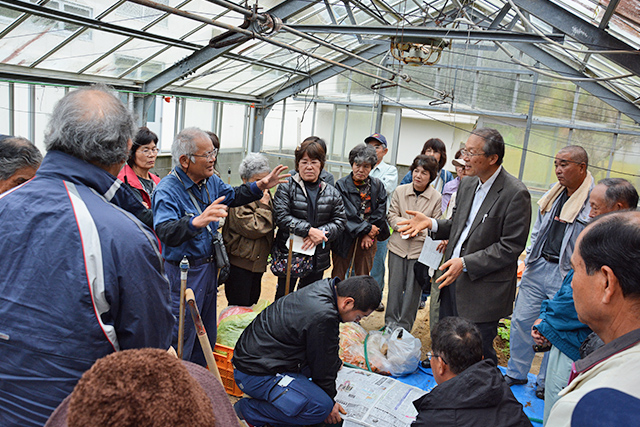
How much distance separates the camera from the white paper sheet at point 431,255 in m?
3.53

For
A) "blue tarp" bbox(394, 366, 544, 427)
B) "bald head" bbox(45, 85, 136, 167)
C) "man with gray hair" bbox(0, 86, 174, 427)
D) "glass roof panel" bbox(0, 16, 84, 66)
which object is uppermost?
"glass roof panel" bbox(0, 16, 84, 66)

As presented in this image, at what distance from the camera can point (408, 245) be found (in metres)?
4.27

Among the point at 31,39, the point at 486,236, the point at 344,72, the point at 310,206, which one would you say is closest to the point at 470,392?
the point at 486,236

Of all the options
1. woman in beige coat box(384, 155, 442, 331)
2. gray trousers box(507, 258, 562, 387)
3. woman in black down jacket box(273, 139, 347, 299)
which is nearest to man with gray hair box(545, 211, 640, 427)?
gray trousers box(507, 258, 562, 387)

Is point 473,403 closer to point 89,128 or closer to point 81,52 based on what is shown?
point 89,128

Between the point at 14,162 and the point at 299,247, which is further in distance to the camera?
the point at 299,247

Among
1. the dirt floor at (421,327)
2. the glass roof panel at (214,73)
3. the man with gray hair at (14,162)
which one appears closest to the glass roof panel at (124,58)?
the glass roof panel at (214,73)

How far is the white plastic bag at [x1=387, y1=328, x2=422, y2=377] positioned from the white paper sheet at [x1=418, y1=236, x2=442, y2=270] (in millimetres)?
710

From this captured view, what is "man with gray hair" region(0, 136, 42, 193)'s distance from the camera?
2084 millimetres

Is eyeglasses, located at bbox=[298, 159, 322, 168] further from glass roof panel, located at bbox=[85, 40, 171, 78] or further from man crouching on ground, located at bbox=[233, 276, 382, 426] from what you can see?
glass roof panel, located at bbox=[85, 40, 171, 78]

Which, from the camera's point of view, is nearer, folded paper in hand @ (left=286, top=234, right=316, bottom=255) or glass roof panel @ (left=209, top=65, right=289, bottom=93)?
folded paper in hand @ (left=286, top=234, right=316, bottom=255)

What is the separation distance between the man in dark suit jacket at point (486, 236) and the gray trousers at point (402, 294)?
1118 millimetres

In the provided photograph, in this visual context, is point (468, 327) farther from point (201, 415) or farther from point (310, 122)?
point (310, 122)

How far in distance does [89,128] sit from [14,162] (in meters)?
1.02
